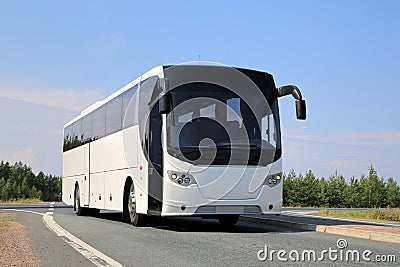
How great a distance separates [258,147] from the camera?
575 inches

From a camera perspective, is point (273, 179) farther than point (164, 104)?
Yes

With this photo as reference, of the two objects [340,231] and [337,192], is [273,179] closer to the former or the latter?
[340,231]

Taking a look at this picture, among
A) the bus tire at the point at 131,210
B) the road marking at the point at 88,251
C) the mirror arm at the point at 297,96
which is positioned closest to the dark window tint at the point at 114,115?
the bus tire at the point at 131,210

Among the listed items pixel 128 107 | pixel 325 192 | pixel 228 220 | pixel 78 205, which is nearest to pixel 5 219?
pixel 78 205

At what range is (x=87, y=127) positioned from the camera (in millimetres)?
23609

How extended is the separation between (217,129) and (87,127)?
1013 cm

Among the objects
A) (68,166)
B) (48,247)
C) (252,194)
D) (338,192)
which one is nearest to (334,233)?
(252,194)

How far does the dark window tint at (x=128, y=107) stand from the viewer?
1717cm

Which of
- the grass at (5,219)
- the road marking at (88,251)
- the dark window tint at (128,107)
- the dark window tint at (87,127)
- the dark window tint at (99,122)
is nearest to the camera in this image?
the road marking at (88,251)

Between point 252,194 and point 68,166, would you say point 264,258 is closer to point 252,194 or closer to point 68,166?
point 252,194

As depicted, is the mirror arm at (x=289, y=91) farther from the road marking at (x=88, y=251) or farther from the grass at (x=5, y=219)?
the grass at (x=5, y=219)

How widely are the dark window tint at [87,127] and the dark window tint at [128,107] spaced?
4.85 m

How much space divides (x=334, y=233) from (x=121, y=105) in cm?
727

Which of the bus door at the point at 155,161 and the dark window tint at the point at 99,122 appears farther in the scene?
the dark window tint at the point at 99,122
